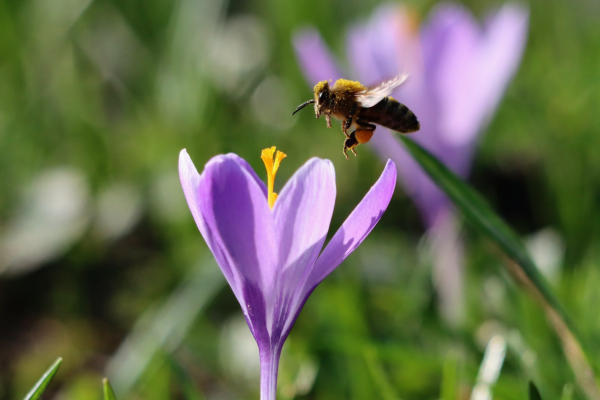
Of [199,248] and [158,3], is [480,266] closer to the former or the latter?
[199,248]

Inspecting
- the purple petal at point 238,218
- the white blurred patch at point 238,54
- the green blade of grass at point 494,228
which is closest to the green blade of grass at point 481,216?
the green blade of grass at point 494,228

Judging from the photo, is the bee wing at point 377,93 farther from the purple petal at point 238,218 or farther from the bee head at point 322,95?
the purple petal at point 238,218

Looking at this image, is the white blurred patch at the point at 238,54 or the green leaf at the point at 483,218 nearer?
the green leaf at the point at 483,218

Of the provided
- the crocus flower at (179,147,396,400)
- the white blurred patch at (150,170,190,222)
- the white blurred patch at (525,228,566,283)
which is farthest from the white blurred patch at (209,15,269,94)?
the crocus flower at (179,147,396,400)

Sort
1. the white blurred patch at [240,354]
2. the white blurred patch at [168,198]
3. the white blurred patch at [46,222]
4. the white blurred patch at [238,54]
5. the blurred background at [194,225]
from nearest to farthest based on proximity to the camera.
A: the blurred background at [194,225] → the white blurred patch at [240,354] → the white blurred patch at [46,222] → the white blurred patch at [168,198] → the white blurred patch at [238,54]

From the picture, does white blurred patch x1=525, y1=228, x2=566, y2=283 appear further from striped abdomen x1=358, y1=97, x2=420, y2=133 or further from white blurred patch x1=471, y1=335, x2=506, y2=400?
striped abdomen x1=358, y1=97, x2=420, y2=133

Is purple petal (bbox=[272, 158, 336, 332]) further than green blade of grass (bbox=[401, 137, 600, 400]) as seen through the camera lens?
No

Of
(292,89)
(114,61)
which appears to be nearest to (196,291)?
(292,89)

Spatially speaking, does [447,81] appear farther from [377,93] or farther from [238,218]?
[238,218]
